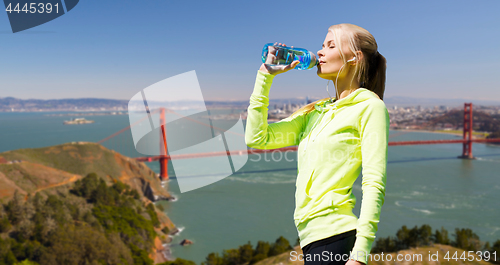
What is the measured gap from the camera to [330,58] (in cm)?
48

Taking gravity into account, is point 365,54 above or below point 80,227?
above

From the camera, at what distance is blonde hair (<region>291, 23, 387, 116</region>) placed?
47 cm

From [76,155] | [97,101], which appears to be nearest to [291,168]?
[76,155]

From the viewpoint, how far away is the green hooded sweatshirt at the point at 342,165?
1.36ft

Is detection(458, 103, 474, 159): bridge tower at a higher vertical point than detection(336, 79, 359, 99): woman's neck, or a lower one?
lower

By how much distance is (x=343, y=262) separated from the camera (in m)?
0.45

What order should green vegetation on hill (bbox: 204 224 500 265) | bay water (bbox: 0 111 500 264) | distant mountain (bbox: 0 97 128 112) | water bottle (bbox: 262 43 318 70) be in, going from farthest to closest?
1. distant mountain (bbox: 0 97 128 112)
2. bay water (bbox: 0 111 500 264)
3. green vegetation on hill (bbox: 204 224 500 265)
4. water bottle (bbox: 262 43 318 70)

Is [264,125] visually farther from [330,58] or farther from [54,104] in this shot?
[54,104]

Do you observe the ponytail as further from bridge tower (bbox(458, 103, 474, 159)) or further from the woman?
bridge tower (bbox(458, 103, 474, 159))

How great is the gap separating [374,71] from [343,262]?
256 millimetres

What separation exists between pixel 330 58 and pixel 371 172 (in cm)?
16

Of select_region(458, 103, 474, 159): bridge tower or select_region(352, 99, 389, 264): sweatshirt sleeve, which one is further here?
select_region(458, 103, 474, 159): bridge tower

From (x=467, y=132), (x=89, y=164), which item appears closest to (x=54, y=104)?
(x=89, y=164)

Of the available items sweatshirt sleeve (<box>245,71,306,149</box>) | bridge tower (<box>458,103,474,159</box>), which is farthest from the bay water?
sweatshirt sleeve (<box>245,71,306,149</box>)
